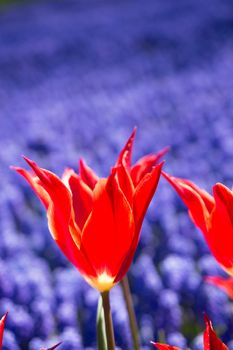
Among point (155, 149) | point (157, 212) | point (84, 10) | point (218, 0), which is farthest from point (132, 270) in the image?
point (84, 10)

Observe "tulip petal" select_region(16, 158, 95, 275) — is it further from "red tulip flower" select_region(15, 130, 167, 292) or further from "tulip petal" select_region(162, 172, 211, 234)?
"tulip petal" select_region(162, 172, 211, 234)

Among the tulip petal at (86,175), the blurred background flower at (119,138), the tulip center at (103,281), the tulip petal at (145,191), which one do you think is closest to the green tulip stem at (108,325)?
the tulip center at (103,281)

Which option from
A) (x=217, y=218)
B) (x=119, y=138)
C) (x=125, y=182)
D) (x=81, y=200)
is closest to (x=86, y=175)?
(x=81, y=200)

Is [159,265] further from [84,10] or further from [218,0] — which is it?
[84,10]

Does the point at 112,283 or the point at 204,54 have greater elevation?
the point at 204,54

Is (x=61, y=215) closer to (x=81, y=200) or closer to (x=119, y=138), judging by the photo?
(x=81, y=200)

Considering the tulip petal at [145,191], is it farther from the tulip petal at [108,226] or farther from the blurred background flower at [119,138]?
the blurred background flower at [119,138]

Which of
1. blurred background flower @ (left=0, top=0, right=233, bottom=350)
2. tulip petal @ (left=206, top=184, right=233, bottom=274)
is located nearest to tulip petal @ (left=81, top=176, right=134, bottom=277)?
tulip petal @ (left=206, top=184, right=233, bottom=274)
